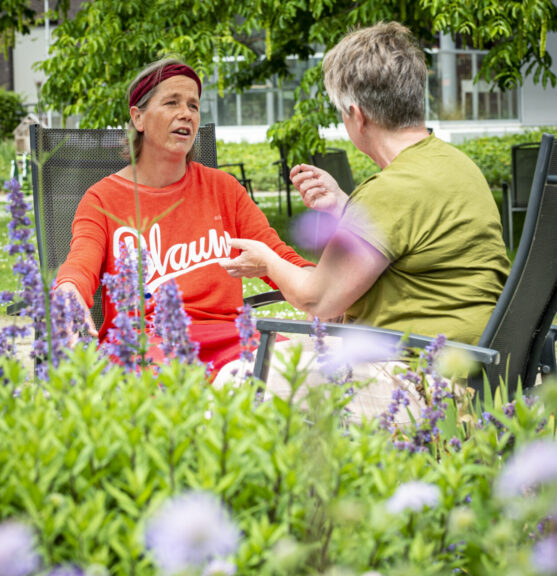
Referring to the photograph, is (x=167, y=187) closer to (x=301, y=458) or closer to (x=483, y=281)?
(x=483, y=281)

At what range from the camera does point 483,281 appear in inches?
96.0

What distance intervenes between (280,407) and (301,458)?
0.28 feet

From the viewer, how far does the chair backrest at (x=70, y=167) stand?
376cm

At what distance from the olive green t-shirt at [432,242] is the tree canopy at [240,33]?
17.7 feet

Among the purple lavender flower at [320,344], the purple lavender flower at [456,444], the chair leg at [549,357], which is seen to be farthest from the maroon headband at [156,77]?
the purple lavender flower at [456,444]

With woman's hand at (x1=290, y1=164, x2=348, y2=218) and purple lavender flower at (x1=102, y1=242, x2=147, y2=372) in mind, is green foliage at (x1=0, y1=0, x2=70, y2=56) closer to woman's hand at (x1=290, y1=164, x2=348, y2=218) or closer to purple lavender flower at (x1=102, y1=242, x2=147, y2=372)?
woman's hand at (x1=290, y1=164, x2=348, y2=218)

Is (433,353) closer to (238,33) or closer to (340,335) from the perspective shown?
(340,335)

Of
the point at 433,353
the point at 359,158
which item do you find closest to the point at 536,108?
the point at 359,158

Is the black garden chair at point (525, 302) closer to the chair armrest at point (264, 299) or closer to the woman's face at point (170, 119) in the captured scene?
the chair armrest at point (264, 299)

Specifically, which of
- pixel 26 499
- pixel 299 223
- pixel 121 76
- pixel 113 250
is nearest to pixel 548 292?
pixel 113 250

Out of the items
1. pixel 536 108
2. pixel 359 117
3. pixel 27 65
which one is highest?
pixel 27 65

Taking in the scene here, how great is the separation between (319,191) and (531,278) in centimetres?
75

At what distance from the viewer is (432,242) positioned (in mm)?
2346

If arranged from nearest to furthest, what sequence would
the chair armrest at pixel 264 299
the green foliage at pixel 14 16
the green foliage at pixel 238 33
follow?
the chair armrest at pixel 264 299
the green foliage at pixel 238 33
the green foliage at pixel 14 16
